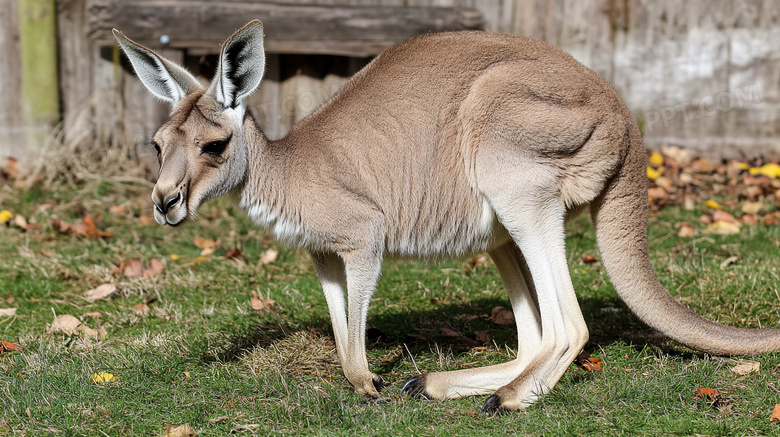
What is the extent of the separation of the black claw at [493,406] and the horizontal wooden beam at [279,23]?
4.44 metres

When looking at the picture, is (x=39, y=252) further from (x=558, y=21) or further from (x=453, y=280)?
(x=558, y=21)

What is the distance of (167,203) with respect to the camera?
3.23 m

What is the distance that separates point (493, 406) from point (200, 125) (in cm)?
168

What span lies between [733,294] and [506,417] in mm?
1927

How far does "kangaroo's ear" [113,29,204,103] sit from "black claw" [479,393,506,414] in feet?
5.97

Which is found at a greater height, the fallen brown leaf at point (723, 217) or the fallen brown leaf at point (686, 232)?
the fallen brown leaf at point (723, 217)

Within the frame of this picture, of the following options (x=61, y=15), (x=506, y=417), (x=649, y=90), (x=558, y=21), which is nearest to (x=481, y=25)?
(x=558, y=21)

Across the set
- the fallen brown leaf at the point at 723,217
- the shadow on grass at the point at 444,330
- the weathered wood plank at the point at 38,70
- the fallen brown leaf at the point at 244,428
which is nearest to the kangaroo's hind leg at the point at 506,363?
the shadow on grass at the point at 444,330

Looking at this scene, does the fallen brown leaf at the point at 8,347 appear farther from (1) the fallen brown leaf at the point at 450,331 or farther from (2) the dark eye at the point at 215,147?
(1) the fallen brown leaf at the point at 450,331

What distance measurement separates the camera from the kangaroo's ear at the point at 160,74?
3.44 metres

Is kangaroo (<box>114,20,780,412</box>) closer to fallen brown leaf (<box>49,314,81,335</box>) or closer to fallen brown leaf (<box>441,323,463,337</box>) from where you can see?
fallen brown leaf (<box>441,323,463,337</box>)

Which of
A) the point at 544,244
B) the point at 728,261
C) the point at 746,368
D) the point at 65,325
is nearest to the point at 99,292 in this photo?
the point at 65,325

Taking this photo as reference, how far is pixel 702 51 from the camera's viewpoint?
25.0ft

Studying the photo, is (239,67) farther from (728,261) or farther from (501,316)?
(728,261)
